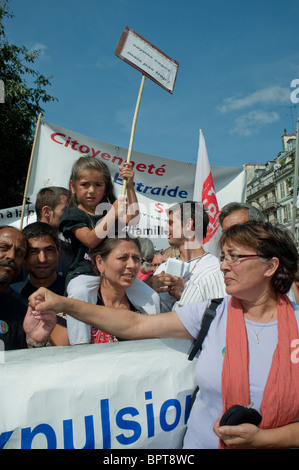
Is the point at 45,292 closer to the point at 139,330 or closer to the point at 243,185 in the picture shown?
the point at 139,330

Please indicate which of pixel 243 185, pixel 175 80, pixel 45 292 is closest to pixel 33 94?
pixel 243 185

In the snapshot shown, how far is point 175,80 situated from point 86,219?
4.50 feet

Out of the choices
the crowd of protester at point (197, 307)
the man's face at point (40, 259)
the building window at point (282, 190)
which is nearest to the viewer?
the crowd of protester at point (197, 307)

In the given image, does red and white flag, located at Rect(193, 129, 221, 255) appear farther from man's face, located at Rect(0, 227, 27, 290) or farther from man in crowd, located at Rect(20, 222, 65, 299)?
man's face, located at Rect(0, 227, 27, 290)

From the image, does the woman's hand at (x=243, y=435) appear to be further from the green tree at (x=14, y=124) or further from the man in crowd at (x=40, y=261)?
the green tree at (x=14, y=124)

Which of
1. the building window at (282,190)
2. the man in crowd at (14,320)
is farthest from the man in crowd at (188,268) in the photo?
the building window at (282,190)

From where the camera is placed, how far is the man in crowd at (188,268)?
2.60 m

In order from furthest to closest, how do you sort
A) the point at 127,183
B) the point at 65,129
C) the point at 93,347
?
1. the point at 65,129
2. the point at 127,183
3. the point at 93,347

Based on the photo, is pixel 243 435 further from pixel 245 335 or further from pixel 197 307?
pixel 197 307

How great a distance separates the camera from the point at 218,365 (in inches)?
68.9

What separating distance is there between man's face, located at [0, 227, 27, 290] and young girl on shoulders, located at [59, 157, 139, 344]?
32cm

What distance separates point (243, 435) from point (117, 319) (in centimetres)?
73

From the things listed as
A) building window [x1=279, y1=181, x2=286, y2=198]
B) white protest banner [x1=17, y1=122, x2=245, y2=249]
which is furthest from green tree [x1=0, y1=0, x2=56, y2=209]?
building window [x1=279, y1=181, x2=286, y2=198]

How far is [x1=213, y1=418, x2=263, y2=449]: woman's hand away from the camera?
1.56 metres
